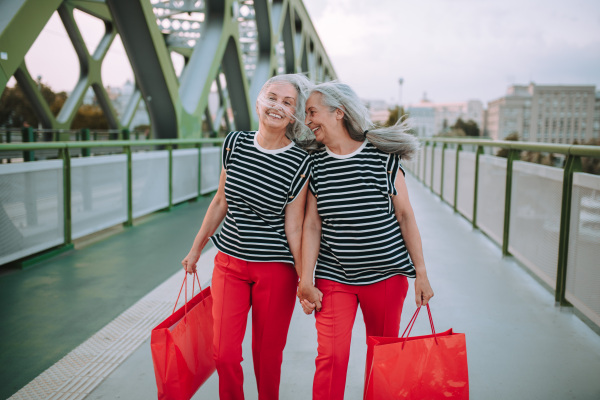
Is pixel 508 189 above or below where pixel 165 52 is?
below

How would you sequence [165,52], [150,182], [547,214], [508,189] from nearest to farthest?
[547,214]
[508,189]
[150,182]
[165,52]

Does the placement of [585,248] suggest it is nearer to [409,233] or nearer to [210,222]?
[409,233]

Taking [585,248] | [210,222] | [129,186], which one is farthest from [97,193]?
[585,248]

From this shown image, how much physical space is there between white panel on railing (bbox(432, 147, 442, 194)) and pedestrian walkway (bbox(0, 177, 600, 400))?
4.74 metres

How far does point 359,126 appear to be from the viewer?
209 centimetres

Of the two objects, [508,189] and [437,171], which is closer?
[508,189]

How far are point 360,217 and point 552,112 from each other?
178 m

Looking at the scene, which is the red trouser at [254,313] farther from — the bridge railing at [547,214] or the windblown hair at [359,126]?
the bridge railing at [547,214]

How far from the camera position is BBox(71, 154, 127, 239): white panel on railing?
5.42m

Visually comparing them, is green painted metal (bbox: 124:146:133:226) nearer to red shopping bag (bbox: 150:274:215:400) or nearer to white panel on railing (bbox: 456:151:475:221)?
white panel on railing (bbox: 456:151:475:221)

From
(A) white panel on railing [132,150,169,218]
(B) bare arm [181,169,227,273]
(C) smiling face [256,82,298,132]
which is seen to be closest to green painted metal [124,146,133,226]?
(A) white panel on railing [132,150,169,218]

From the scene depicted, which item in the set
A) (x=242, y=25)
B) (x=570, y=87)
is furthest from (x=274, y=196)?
(x=570, y=87)

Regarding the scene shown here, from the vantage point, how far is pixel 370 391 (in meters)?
1.77

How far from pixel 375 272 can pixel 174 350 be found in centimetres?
82
